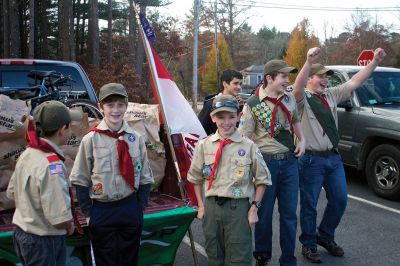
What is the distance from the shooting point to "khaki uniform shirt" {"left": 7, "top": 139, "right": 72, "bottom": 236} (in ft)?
8.49

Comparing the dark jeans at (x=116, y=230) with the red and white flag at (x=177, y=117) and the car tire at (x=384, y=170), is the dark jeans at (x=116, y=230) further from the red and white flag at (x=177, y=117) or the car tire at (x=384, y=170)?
the car tire at (x=384, y=170)

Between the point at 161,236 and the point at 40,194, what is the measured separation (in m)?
1.30

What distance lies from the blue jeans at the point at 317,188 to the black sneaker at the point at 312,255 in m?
0.04

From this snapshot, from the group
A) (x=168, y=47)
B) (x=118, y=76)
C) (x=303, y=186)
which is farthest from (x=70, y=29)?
(x=168, y=47)

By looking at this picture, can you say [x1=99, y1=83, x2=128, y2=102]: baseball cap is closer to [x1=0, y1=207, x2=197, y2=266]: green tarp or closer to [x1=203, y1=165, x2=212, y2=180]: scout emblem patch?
[x1=203, y1=165, x2=212, y2=180]: scout emblem patch

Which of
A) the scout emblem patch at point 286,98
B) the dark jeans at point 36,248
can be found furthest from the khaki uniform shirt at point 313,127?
the dark jeans at point 36,248

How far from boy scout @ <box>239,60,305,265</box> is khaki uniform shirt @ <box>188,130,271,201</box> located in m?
0.53

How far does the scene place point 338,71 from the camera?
25.0 ft

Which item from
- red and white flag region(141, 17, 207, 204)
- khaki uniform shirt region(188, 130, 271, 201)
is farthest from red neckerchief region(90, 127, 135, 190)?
red and white flag region(141, 17, 207, 204)

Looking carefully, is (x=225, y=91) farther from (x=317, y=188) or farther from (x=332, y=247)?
(x=332, y=247)

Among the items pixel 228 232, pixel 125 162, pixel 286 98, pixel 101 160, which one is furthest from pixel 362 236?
pixel 101 160

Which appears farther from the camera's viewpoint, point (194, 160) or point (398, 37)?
point (398, 37)

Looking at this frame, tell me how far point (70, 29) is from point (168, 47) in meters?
21.4

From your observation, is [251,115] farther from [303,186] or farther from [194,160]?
[303,186]
